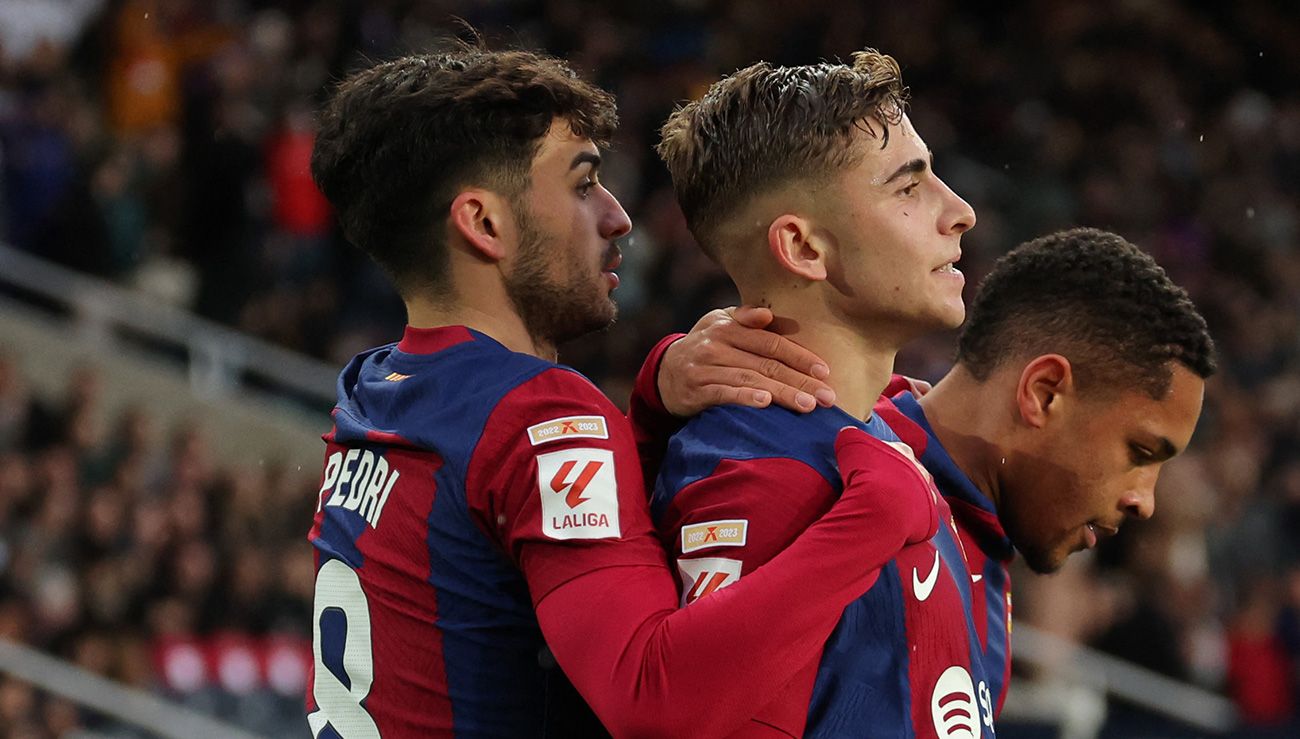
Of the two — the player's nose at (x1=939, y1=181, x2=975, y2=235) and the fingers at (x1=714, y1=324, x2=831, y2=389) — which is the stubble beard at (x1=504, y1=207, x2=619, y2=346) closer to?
the fingers at (x1=714, y1=324, x2=831, y2=389)

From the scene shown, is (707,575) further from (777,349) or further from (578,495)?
(777,349)

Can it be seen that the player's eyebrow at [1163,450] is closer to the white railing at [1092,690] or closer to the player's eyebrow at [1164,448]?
the player's eyebrow at [1164,448]

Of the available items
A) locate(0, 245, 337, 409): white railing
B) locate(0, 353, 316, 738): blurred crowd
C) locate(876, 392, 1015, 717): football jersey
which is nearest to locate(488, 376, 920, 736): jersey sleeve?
locate(876, 392, 1015, 717): football jersey

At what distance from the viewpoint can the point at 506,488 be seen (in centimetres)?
253

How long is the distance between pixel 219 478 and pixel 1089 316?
289 inches

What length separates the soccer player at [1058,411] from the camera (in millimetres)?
3057

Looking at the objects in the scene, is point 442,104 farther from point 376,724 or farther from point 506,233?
point 376,724

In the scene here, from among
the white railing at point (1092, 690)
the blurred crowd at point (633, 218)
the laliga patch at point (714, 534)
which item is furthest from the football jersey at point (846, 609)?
the blurred crowd at point (633, 218)

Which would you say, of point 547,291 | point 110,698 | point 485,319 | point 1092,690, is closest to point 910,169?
point 547,291

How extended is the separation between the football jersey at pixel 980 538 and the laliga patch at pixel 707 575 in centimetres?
67

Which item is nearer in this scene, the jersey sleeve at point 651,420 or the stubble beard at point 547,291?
the stubble beard at point 547,291

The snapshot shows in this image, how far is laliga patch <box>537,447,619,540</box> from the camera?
2453 millimetres

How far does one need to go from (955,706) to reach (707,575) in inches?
17.4

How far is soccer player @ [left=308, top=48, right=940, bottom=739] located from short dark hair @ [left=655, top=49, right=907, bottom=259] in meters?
0.17
